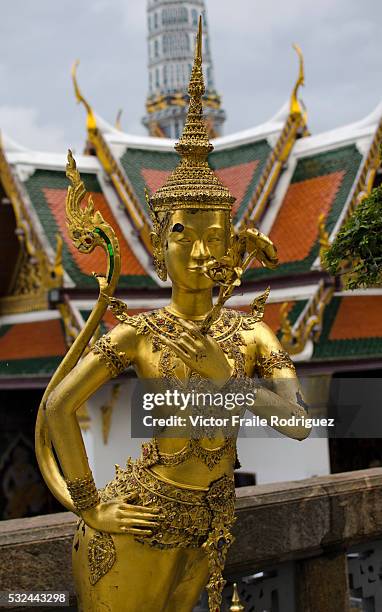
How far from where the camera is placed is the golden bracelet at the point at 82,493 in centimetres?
234

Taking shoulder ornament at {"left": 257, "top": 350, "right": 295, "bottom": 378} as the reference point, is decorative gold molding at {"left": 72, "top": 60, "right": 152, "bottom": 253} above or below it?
above

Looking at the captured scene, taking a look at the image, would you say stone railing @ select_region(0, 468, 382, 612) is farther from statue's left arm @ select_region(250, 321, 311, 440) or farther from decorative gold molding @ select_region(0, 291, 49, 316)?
decorative gold molding @ select_region(0, 291, 49, 316)

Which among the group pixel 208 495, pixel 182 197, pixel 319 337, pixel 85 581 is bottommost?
pixel 85 581

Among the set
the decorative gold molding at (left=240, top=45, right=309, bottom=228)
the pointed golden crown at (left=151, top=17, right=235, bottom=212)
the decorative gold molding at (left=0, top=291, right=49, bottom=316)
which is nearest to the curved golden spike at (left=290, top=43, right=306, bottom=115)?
the decorative gold molding at (left=240, top=45, right=309, bottom=228)

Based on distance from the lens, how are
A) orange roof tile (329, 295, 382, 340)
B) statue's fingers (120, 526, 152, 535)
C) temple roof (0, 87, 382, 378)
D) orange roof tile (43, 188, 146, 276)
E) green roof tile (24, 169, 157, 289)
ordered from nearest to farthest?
statue's fingers (120, 526, 152, 535) → temple roof (0, 87, 382, 378) → green roof tile (24, 169, 157, 289) → orange roof tile (329, 295, 382, 340) → orange roof tile (43, 188, 146, 276)

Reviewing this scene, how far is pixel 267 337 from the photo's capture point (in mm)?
2508

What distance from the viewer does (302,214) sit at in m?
10.6

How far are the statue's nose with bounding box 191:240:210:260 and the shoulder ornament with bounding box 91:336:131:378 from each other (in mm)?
357

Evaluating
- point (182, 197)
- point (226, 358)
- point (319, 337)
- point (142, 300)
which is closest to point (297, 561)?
point (226, 358)

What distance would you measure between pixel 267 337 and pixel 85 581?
912mm

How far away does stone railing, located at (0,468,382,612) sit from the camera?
3.01 metres

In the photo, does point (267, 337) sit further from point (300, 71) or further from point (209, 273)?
point (300, 71)

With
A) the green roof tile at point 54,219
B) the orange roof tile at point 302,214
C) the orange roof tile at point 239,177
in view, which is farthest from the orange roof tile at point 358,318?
the green roof tile at point 54,219

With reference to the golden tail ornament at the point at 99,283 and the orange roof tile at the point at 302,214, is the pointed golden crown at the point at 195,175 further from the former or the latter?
the orange roof tile at the point at 302,214
